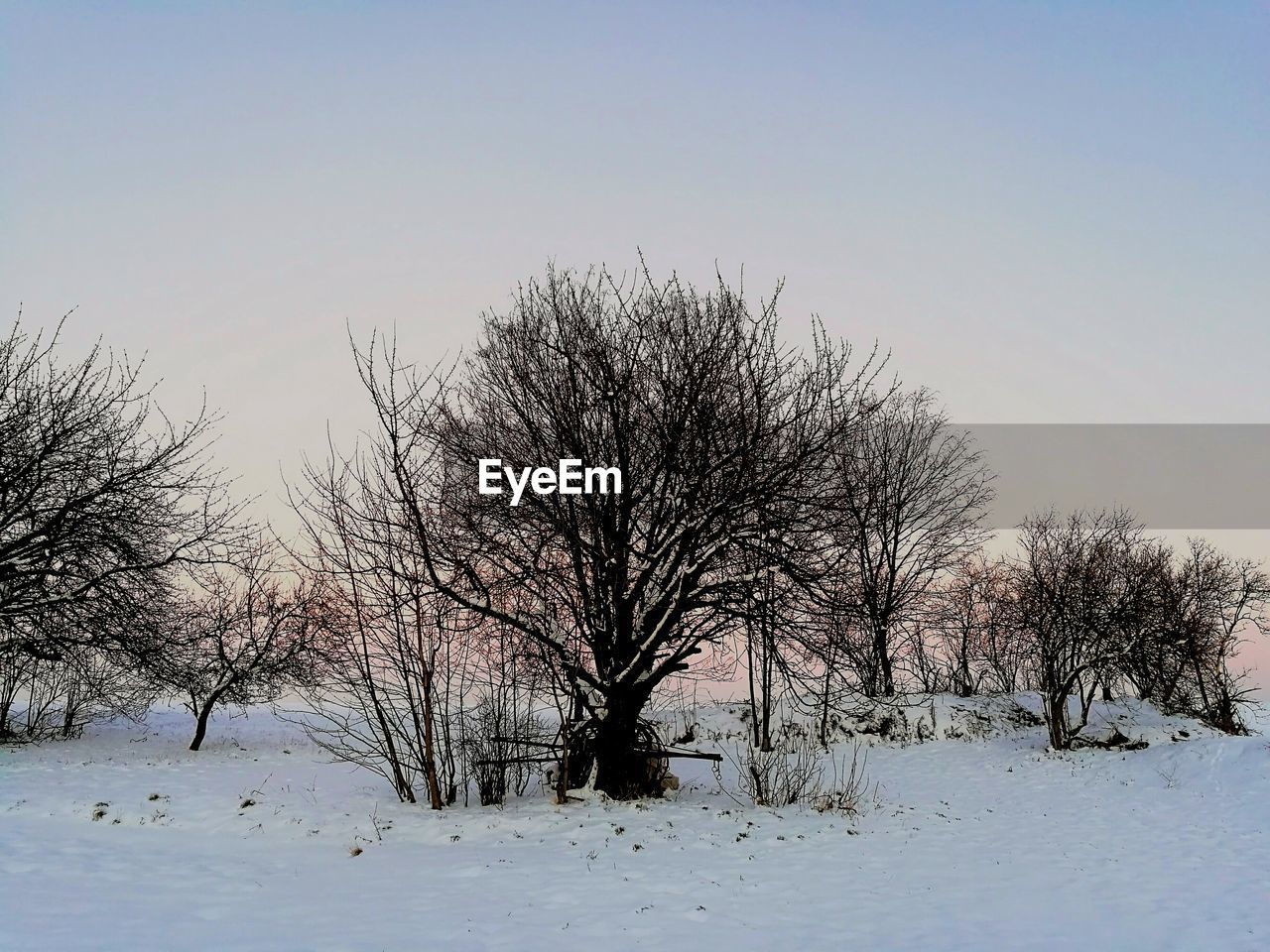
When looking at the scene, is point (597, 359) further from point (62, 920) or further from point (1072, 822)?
point (1072, 822)

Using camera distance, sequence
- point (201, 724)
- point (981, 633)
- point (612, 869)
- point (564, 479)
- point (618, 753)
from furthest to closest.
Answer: point (981, 633)
point (201, 724)
point (564, 479)
point (618, 753)
point (612, 869)

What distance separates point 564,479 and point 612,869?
5.44 meters

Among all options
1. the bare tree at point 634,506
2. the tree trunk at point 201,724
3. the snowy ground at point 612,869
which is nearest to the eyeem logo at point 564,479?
the bare tree at point 634,506

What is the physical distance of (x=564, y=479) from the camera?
11664 millimetres

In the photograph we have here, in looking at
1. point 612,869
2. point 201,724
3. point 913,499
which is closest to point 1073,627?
point 913,499

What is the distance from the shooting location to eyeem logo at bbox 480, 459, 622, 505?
38.1ft

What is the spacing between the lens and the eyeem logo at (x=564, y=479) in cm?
1160

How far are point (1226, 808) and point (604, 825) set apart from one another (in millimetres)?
9971

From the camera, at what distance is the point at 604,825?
31.8 feet

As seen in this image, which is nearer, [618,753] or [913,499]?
[618,753]

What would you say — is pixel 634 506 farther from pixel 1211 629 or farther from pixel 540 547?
pixel 1211 629

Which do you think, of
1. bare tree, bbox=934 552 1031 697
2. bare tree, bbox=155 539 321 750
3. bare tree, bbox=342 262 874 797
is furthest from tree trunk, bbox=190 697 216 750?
bare tree, bbox=934 552 1031 697

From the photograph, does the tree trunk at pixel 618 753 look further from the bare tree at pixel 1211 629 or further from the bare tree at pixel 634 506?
the bare tree at pixel 1211 629

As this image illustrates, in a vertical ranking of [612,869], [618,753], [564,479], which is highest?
[564,479]
